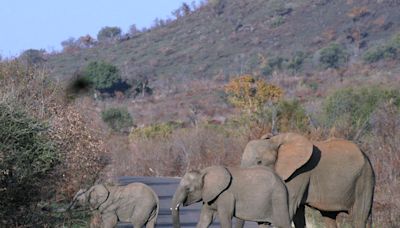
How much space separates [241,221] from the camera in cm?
1573

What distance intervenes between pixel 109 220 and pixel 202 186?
10.7 feet

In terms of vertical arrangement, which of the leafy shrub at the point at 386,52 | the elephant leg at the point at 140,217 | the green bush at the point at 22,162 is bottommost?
the leafy shrub at the point at 386,52

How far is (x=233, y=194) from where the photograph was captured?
14461mm

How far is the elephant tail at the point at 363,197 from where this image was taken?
16.7m

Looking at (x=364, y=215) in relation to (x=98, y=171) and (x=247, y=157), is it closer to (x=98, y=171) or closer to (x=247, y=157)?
(x=247, y=157)

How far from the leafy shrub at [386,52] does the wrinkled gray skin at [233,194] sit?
7741cm

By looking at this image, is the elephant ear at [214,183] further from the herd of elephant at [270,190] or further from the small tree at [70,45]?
the small tree at [70,45]

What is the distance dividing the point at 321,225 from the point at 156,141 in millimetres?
28562

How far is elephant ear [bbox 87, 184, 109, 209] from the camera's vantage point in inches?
678

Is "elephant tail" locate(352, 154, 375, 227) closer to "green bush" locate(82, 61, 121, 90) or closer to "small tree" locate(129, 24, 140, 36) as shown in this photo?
"green bush" locate(82, 61, 121, 90)

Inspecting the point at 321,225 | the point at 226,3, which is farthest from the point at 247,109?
the point at 226,3

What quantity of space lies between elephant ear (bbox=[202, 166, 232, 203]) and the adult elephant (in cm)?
140

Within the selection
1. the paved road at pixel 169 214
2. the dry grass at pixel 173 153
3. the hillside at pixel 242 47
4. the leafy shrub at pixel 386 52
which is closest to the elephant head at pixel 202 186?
the paved road at pixel 169 214

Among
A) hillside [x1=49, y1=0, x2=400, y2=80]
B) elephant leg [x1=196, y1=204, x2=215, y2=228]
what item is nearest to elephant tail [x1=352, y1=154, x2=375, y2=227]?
elephant leg [x1=196, y1=204, x2=215, y2=228]
